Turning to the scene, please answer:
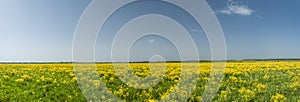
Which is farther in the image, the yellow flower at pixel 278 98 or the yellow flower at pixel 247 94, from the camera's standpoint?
the yellow flower at pixel 247 94

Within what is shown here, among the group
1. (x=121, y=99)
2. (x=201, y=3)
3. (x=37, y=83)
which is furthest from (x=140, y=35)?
(x=121, y=99)

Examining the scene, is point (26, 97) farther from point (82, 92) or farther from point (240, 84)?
point (240, 84)

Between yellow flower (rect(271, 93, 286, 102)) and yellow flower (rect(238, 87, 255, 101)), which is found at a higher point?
yellow flower (rect(238, 87, 255, 101))

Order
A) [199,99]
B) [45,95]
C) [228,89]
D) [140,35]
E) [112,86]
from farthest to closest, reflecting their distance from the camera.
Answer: [140,35], [112,86], [228,89], [45,95], [199,99]

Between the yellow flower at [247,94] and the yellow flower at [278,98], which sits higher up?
the yellow flower at [247,94]

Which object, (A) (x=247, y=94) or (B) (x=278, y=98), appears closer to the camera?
(B) (x=278, y=98)

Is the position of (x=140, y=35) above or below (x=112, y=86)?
above

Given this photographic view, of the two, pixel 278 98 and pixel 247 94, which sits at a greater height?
pixel 247 94

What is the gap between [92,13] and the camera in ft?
65.5

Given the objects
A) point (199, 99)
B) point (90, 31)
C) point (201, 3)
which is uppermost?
point (201, 3)

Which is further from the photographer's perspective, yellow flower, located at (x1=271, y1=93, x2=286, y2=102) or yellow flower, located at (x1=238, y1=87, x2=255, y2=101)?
→ yellow flower, located at (x1=238, y1=87, x2=255, y2=101)

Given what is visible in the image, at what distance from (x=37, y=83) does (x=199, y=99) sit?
1053cm

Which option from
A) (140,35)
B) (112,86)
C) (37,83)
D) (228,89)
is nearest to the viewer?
(228,89)

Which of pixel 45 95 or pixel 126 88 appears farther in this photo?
pixel 126 88
